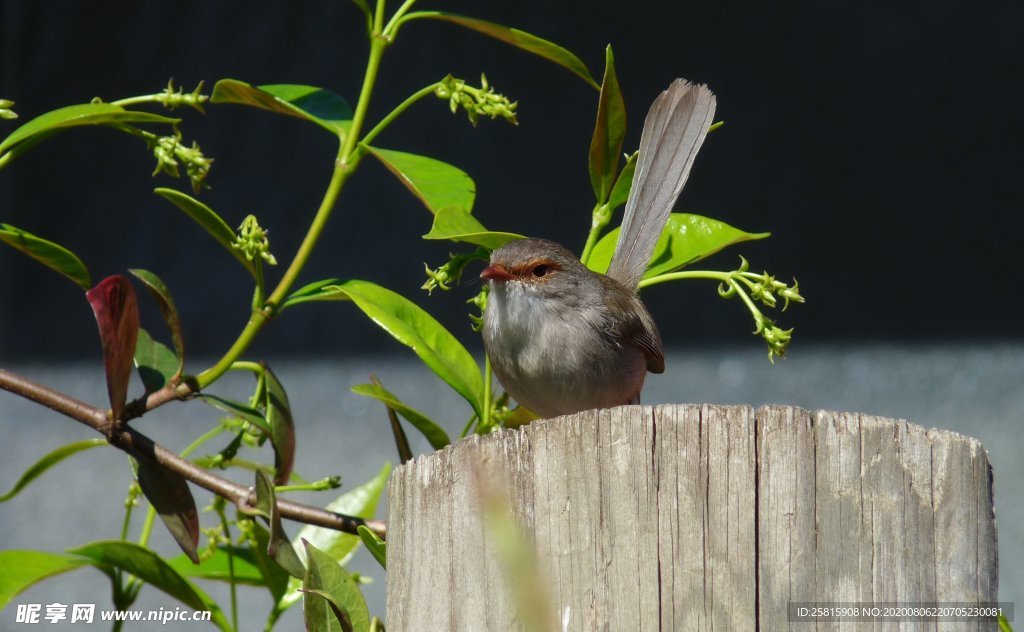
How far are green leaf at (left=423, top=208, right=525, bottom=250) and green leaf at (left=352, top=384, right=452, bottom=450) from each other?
1.42 ft

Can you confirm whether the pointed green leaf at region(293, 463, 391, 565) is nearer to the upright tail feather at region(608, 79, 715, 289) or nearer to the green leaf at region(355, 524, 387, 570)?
the green leaf at region(355, 524, 387, 570)

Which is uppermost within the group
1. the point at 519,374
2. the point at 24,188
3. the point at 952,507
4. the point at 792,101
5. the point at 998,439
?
the point at 792,101

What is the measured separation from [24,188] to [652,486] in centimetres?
440

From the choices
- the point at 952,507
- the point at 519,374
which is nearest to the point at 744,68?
the point at 519,374

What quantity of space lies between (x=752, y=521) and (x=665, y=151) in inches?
67.5

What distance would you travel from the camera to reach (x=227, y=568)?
3020mm

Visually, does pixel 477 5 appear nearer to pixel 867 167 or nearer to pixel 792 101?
pixel 792 101

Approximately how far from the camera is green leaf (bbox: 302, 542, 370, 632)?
7.32ft

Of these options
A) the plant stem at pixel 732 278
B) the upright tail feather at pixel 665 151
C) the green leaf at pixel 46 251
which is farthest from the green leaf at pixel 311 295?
the upright tail feather at pixel 665 151

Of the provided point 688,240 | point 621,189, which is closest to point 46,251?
point 621,189

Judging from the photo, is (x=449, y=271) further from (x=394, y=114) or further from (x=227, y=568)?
(x=227, y=568)

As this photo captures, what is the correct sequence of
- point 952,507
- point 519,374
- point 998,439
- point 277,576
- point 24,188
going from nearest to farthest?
point 952,507 < point 277,576 < point 519,374 < point 998,439 < point 24,188

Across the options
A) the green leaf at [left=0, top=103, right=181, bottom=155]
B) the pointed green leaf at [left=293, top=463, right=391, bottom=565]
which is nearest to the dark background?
the pointed green leaf at [left=293, top=463, right=391, bottom=565]

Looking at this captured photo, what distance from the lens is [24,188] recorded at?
17.4 ft
